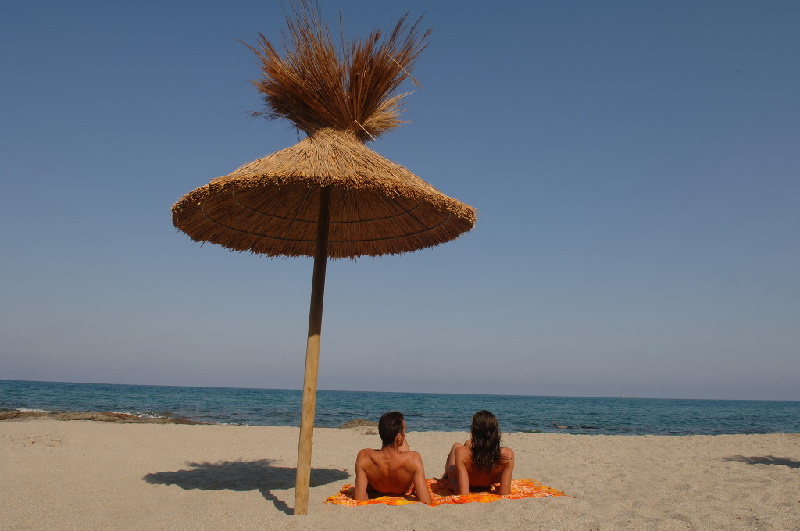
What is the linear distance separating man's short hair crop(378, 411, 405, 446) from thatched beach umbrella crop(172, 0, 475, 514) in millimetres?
664

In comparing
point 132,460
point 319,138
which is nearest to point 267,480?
point 132,460

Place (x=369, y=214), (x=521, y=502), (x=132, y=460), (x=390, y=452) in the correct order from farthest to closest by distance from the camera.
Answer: (x=132, y=460), (x=369, y=214), (x=390, y=452), (x=521, y=502)

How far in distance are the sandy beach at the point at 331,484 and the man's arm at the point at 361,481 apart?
0.28 metres

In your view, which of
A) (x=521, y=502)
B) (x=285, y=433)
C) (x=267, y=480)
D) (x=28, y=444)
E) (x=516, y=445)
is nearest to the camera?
(x=521, y=502)

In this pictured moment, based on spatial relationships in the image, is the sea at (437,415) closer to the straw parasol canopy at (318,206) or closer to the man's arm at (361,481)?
the straw parasol canopy at (318,206)

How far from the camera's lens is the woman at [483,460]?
468 cm

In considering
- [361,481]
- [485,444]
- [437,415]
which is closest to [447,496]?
[485,444]

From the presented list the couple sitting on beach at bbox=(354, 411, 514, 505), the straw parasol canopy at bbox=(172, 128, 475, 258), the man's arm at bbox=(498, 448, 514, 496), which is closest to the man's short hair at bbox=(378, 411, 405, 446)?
the couple sitting on beach at bbox=(354, 411, 514, 505)

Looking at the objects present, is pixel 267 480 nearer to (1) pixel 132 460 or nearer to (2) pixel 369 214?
(1) pixel 132 460

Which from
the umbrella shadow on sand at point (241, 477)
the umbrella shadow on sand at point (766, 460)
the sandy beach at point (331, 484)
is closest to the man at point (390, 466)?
the sandy beach at point (331, 484)

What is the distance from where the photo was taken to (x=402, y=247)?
579cm

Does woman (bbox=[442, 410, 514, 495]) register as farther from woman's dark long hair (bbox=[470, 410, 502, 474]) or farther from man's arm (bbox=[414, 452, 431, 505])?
man's arm (bbox=[414, 452, 431, 505])

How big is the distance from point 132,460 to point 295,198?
15.4 feet

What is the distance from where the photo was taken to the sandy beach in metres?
3.82
